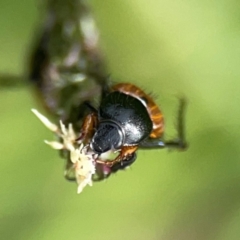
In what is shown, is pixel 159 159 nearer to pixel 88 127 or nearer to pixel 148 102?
pixel 148 102

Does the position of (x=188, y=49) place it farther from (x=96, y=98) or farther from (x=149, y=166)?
(x=96, y=98)

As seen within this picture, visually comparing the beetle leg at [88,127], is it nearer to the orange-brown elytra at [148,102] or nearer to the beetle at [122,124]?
the beetle at [122,124]

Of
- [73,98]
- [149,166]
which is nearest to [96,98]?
[73,98]

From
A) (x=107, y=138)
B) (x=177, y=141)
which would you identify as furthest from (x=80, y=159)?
(x=177, y=141)

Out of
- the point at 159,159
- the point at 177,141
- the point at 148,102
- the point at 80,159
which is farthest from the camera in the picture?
the point at 159,159

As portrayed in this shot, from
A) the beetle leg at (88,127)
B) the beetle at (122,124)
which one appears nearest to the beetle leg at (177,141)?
the beetle at (122,124)

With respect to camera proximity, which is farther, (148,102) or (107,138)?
(148,102)
